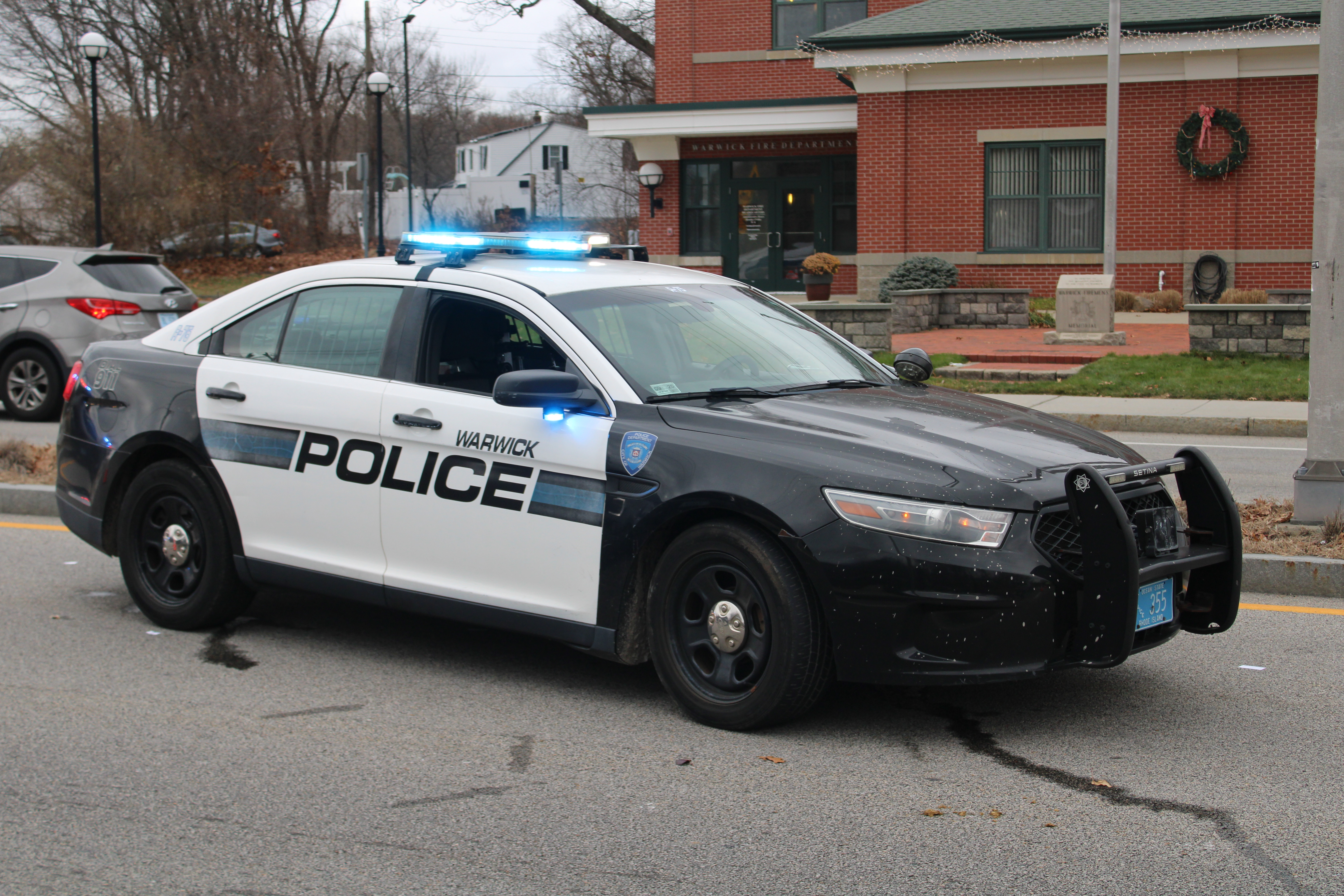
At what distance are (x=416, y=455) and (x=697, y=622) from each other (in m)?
1.40

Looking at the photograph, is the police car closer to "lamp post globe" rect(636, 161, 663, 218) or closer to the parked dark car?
"lamp post globe" rect(636, 161, 663, 218)

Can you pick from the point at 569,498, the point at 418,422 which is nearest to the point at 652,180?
the point at 418,422

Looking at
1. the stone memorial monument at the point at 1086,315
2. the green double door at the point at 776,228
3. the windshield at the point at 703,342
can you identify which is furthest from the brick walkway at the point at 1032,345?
the windshield at the point at 703,342

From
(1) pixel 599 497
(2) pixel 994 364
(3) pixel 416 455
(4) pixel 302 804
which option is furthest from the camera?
(2) pixel 994 364

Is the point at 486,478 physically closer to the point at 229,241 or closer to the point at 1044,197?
the point at 1044,197

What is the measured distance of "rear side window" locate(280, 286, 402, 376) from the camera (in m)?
5.82

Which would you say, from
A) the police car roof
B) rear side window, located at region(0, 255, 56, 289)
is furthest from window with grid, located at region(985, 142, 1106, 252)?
the police car roof

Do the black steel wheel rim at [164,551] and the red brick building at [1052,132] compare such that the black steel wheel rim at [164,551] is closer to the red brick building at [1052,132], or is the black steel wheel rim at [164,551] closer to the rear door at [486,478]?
the rear door at [486,478]

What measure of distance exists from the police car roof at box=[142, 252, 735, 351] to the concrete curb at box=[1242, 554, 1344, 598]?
292 cm

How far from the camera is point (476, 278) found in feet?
18.6

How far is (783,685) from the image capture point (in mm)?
Answer: 4648

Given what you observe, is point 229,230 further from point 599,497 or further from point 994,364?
point 599,497

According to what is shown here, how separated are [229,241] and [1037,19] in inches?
916

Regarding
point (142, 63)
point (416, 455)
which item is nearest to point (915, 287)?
point (416, 455)
